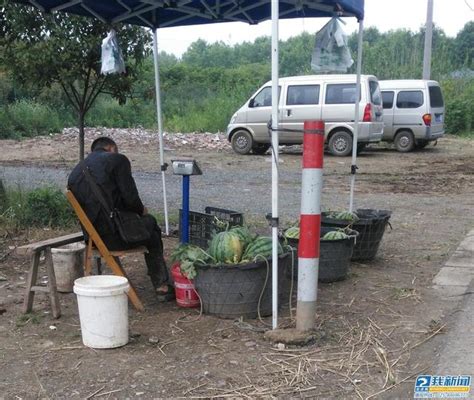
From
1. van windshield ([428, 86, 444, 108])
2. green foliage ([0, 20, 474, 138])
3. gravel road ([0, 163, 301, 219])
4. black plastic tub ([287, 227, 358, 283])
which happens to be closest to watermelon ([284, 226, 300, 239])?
black plastic tub ([287, 227, 358, 283])

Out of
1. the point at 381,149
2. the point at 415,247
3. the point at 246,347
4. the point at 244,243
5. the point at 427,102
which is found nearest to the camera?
the point at 246,347

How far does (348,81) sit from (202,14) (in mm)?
11036

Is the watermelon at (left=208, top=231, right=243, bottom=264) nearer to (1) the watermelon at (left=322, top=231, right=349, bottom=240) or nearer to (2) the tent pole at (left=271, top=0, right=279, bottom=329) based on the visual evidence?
(2) the tent pole at (left=271, top=0, right=279, bottom=329)

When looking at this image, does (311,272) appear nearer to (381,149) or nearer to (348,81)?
(348,81)

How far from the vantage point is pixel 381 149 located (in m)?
20.7

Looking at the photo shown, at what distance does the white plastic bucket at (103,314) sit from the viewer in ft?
14.1

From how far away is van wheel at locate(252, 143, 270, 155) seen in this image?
18.6 metres

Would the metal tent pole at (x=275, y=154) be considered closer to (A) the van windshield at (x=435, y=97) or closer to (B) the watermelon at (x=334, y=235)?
(B) the watermelon at (x=334, y=235)

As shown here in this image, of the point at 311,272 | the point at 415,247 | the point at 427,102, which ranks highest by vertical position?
the point at 427,102

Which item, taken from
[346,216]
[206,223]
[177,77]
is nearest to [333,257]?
[346,216]

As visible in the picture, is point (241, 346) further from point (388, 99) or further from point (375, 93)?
point (388, 99)

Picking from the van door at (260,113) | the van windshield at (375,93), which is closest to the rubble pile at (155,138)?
the van door at (260,113)

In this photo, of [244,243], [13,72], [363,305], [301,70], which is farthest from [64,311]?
[301,70]

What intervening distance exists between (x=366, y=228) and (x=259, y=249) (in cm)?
191
